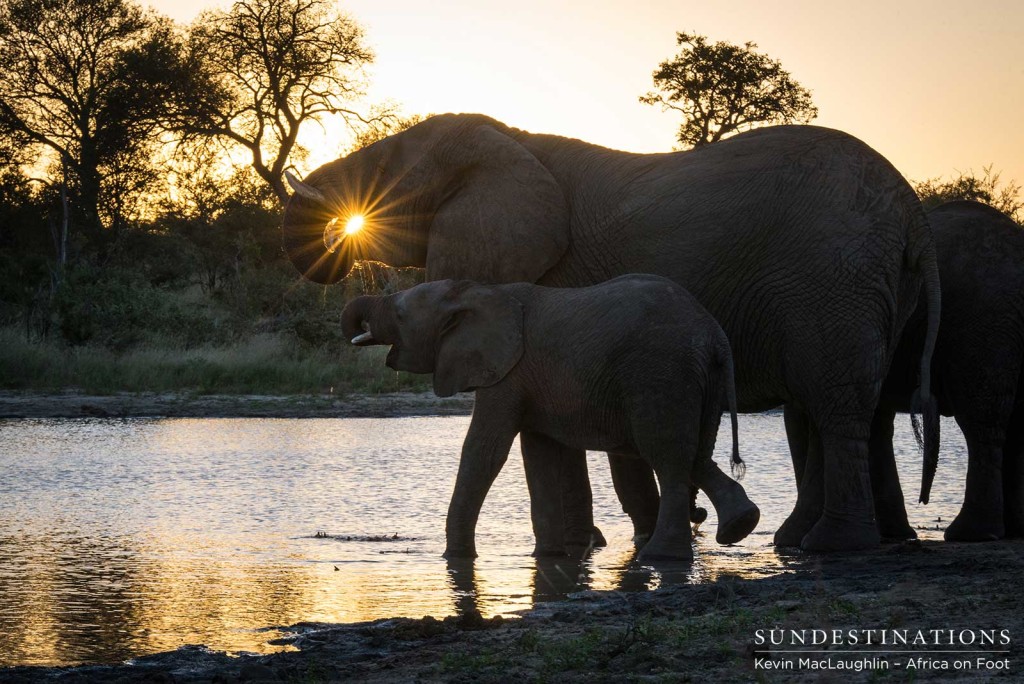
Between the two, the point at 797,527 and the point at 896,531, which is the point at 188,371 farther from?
the point at 797,527

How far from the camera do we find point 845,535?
7328mm

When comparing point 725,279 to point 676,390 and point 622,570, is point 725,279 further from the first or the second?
point 622,570

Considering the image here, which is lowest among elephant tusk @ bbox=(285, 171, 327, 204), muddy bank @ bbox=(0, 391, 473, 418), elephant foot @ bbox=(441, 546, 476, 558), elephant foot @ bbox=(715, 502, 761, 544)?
elephant foot @ bbox=(441, 546, 476, 558)

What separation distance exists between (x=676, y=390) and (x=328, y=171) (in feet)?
9.68

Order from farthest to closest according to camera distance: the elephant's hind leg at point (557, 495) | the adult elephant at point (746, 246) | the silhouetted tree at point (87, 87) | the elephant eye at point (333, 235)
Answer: the silhouetted tree at point (87, 87) → the elephant eye at point (333, 235) → the elephant's hind leg at point (557, 495) → the adult elephant at point (746, 246)

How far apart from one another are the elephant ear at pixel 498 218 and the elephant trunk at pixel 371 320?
522mm

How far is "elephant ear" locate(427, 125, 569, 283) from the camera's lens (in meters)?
8.02

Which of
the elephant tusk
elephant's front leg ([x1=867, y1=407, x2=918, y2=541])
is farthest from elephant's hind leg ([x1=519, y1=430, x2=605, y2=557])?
the elephant tusk

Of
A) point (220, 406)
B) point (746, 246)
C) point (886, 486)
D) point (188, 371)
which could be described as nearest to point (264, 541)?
point (746, 246)

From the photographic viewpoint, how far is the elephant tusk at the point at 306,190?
882 cm

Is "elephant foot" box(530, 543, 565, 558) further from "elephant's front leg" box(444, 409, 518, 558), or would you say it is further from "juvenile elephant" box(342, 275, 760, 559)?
"elephant's front leg" box(444, 409, 518, 558)

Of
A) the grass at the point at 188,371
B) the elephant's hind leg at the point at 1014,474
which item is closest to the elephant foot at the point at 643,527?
the elephant's hind leg at the point at 1014,474

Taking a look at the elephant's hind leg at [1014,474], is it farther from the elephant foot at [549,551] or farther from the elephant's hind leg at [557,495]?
the elephant foot at [549,551]

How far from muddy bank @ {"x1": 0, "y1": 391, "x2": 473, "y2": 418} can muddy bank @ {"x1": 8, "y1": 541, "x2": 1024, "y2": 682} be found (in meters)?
11.5
